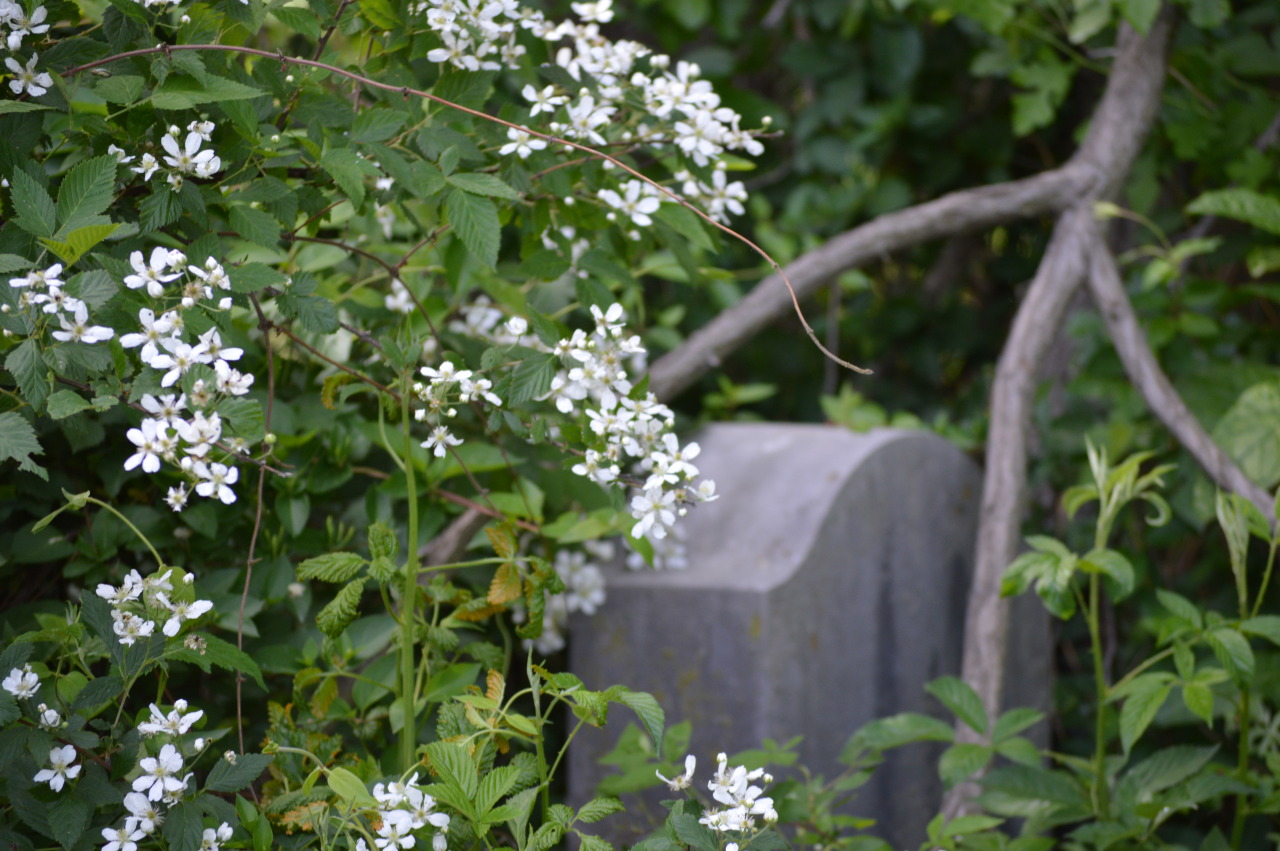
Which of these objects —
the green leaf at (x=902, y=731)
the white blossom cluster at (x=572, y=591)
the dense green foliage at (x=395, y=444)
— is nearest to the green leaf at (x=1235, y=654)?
the dense green foliage at (x=395, y=444)

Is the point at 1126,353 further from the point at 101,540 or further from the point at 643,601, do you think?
the point at 101,540

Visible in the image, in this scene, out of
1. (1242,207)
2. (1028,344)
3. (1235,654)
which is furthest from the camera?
(1028,344)

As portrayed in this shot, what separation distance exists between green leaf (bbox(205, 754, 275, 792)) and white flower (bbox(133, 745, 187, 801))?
1.1 inches

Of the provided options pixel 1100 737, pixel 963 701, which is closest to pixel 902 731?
pixel 963 701

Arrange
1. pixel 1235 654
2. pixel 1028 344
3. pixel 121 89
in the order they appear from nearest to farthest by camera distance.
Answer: pixel 121 89 < pixel 1235 654 < pixel 1028 344

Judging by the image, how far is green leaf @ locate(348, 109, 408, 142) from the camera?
0.99m

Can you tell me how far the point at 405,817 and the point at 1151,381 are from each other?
4.85ft

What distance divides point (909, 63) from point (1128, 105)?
730 mm

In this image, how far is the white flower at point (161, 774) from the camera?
2.72 feet

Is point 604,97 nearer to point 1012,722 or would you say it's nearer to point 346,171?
point 346,171

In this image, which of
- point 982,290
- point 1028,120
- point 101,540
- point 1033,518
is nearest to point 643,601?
point 101,540

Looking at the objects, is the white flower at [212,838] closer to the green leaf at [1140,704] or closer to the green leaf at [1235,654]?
the green leaf at [1140,704]

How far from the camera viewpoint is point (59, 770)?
83cm

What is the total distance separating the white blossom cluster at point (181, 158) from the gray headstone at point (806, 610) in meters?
0.89
